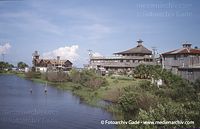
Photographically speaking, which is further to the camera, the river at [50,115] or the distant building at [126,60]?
the distant building at [126,60]

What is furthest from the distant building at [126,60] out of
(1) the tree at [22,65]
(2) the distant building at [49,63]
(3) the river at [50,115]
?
(1) the tree at [22,65]

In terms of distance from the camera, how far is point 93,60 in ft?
268

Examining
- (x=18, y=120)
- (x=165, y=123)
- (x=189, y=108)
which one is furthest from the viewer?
(x=18, y=120)

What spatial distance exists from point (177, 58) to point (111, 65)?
2594 centimetres

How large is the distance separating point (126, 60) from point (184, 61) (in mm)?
25798

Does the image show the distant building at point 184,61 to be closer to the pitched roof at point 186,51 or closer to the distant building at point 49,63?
the pitched roof at point 186,51

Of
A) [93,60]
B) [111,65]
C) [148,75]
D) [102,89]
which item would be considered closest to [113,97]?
[102,89]

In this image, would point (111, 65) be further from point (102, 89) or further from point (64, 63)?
point (64, 63)

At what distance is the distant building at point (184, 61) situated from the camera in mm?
42603

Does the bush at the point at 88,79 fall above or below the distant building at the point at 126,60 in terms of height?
below

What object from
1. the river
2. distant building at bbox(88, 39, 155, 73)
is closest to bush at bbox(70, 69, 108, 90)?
distant building at bbox(88, 39, 155, 73)

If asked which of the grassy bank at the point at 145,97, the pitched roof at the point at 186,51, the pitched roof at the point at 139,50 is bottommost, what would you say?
the grassy bank at the point at 145,97

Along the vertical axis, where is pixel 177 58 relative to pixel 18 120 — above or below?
above

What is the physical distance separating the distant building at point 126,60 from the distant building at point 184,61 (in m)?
17.3
